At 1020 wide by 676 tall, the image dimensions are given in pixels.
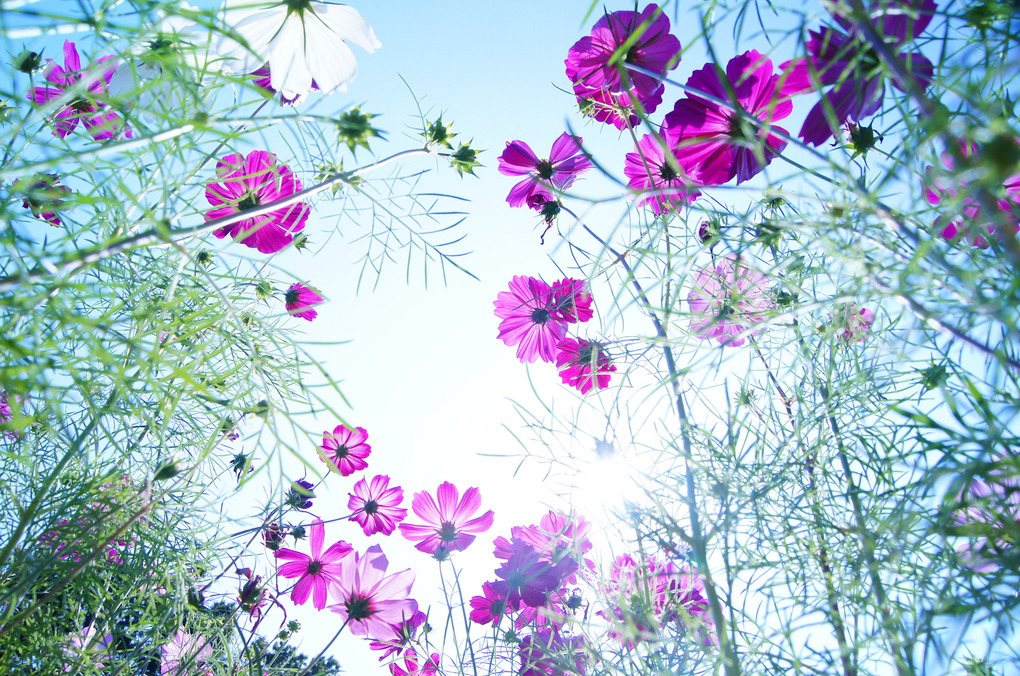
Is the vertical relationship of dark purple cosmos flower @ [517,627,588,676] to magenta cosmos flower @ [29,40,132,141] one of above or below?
below

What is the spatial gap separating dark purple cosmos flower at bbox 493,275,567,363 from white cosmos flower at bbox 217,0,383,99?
383mm

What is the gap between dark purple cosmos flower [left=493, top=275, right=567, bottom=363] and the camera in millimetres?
846

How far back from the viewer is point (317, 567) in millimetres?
971

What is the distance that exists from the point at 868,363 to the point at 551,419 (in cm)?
38

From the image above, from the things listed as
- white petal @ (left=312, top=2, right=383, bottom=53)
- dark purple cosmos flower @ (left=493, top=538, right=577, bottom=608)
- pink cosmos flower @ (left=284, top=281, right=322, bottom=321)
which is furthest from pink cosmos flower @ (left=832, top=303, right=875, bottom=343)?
pink cosmos flower @ (left=284, top=281, right=322, bottom=321)

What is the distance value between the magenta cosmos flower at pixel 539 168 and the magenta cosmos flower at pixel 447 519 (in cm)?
53

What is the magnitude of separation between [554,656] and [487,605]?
25 cm

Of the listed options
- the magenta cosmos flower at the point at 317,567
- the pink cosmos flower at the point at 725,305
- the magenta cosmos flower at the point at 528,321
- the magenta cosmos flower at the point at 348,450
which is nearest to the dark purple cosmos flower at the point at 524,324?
the magenta cosmos flower at the point at 528,321

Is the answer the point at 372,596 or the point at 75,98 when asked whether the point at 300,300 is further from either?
the point at 372,596

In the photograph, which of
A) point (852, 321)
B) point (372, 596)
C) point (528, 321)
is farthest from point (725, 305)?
point (372, 596)

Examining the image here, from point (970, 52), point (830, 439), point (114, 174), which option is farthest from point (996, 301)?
point (114, 174)

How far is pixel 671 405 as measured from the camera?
506 millimetres

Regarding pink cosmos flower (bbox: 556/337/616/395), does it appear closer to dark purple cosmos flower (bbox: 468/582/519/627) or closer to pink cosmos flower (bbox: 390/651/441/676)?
dark purple cosmos flower (bbox: 468/582/519/627)

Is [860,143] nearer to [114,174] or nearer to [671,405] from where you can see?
[671,405]
